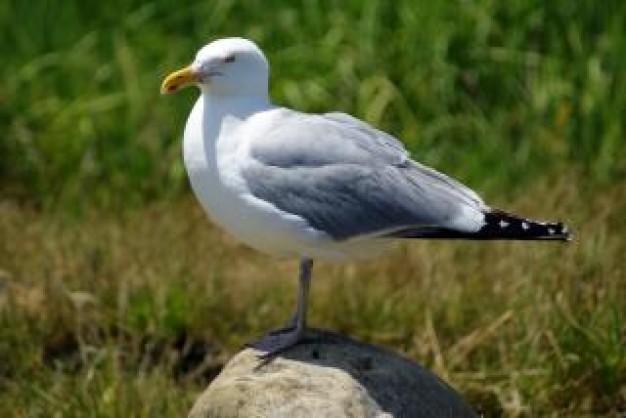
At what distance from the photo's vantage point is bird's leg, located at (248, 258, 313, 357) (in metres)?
4.00

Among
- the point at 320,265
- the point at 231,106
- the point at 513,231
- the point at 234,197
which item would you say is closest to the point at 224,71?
the point at 231,106

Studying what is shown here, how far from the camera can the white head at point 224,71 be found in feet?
12.7

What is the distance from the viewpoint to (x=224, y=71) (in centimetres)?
389

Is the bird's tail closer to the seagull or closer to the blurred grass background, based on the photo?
the seagull

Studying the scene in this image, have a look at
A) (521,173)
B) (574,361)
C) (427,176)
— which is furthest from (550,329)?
(521,173)

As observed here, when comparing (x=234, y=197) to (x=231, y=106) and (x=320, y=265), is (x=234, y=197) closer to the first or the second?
(x=231, y=106)

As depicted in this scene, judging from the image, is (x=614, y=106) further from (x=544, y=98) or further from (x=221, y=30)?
(x=221, y=30)

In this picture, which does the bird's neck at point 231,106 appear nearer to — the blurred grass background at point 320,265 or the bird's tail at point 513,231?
the bird's tail at point 513,231

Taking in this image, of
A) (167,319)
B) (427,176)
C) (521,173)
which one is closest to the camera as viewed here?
(427,176)

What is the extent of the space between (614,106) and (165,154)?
194cm

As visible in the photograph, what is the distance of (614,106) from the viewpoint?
6.45 meters

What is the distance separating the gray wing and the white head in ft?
0.47

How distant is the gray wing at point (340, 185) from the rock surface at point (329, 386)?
0.38 meters

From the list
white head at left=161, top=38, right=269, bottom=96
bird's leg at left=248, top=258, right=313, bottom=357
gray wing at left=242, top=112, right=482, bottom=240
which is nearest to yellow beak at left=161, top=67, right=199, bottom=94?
white head at left=161, top=38, right=269, bottom=96
